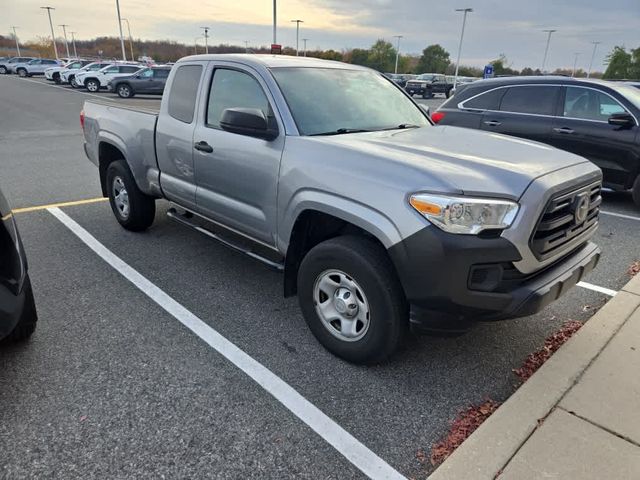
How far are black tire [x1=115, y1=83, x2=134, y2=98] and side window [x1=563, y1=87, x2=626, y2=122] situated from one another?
2408 cm

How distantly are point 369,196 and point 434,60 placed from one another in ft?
288

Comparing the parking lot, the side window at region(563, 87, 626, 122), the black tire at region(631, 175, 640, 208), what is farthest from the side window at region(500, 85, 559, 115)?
the parking lot

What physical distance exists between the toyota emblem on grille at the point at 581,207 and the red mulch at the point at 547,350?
3.14 ft

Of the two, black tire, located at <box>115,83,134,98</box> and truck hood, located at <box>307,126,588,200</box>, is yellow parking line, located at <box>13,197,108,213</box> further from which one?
black tire, located at <box>115,83,134,98</box>

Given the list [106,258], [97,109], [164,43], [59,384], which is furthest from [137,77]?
[164,43]

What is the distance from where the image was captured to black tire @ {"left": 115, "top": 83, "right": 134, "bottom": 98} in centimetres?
2544

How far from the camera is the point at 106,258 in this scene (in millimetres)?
4641

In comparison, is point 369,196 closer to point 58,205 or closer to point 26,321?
point 26,321

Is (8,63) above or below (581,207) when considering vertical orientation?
below

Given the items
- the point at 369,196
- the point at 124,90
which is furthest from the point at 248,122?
the point at 124,90

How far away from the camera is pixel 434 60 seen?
82.2 meters

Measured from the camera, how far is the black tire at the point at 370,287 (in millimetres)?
2659

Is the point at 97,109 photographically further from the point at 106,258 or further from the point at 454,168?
the point at 454,168

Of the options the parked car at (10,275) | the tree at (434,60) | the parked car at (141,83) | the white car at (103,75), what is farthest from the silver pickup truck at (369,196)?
the tree at (434,60)
